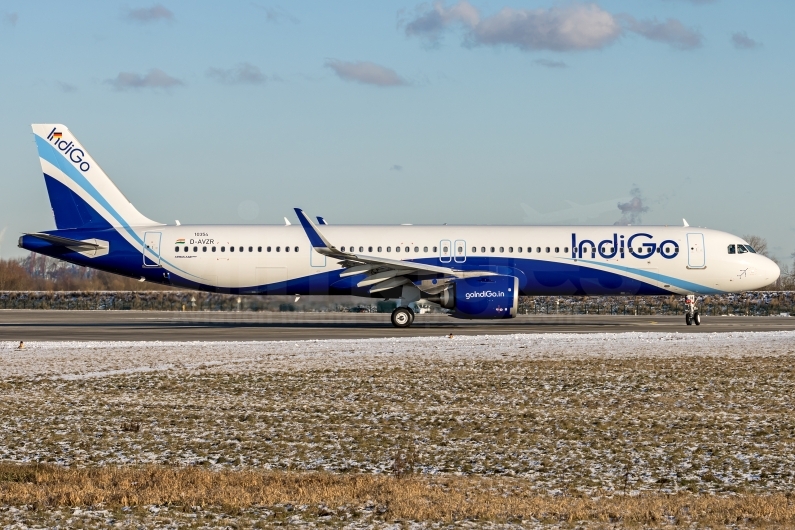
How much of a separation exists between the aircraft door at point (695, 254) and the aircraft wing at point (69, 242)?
69.5 ft

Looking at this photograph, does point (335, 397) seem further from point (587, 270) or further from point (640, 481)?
point (587, 270)

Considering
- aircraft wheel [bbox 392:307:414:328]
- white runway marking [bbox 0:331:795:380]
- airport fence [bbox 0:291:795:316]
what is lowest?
white runway marking [bbox 0:331:795:380]

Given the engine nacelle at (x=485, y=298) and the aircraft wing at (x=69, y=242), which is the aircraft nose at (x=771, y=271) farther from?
the aircraft wing at (x=69, y=242)

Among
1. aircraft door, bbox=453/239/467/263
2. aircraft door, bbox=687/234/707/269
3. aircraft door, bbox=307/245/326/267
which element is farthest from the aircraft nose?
aircraft door, bbox=307/245/326/267

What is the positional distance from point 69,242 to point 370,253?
1072cm

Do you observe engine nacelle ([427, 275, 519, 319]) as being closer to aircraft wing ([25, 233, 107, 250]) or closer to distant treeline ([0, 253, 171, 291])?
aircraft wing ([25, 233, 107, 250])

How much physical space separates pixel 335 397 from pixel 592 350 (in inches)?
366

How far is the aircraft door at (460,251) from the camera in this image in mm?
32688

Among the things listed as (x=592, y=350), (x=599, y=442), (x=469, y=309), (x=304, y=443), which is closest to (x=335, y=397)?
(x=304, y=443)

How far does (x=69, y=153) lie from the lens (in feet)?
112

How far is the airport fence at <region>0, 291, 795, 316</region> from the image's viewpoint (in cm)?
5141

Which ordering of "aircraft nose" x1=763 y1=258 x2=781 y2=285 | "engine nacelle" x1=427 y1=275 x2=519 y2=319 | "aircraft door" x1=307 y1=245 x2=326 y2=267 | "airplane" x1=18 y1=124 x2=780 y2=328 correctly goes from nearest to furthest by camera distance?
"engine nacelle" x1=427 y1=275 x2=519 y2=319
"airplane" x1=18 y1=124 x2=780 y2=328
"aircraft door" x1=307 y1=245 x2=326 y2=267
"aircraft nose" x1=763 y1=258 x2=781 y2=285

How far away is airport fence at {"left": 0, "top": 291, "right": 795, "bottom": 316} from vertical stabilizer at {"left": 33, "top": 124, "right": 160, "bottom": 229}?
9.74m

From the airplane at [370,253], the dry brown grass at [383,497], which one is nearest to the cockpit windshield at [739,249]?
the airplane at [370,253]
